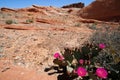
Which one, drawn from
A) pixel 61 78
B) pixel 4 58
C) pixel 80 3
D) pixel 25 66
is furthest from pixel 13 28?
pixel 80 3

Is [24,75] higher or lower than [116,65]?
lower

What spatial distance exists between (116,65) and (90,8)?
21869 millimetres

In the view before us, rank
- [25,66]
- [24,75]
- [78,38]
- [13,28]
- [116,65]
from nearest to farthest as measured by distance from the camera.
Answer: [116,65]
[24,75]
[25,66]
[78,38]
[13,28]

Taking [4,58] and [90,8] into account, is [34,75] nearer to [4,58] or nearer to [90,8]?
[4,58]

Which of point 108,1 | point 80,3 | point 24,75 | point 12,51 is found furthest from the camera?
point 80,3

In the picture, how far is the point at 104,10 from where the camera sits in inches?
947

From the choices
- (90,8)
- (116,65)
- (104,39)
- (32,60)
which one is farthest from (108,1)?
(116,65)

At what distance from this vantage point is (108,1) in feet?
79.1

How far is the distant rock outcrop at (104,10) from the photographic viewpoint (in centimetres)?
2328

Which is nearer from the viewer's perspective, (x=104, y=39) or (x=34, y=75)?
(x=34, y=75)

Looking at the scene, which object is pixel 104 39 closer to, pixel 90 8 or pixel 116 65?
pixel 116 65

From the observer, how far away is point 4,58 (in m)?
7.80

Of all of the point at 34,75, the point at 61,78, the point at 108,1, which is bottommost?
the point at 34,75

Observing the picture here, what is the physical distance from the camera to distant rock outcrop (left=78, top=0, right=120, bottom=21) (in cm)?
2328
